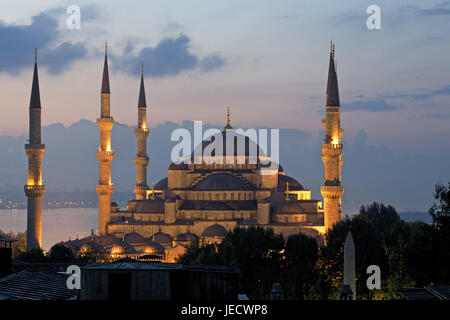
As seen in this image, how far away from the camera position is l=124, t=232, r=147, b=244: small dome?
54438 millimetres

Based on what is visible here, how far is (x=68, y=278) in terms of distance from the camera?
2064cm

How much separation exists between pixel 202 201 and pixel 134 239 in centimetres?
752

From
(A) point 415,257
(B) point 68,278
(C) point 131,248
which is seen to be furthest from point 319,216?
(B) point 68,278

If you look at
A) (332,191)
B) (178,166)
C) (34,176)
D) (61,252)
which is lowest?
(61,252)

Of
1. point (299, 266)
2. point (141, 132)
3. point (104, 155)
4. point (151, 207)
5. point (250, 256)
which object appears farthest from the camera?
point (141, 132)

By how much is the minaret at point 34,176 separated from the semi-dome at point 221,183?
40.5ft

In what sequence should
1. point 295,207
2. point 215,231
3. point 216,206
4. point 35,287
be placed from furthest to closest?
point 216,206 < point 295,207 < point 215,231 < point 35,287

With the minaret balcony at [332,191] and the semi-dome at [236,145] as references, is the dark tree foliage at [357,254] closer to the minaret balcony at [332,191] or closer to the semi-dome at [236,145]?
the minaret balcony at [332,191]

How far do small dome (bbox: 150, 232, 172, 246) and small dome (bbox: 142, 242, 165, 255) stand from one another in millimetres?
930

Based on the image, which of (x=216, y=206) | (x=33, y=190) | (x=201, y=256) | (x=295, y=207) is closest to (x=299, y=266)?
(x=201, y=256)

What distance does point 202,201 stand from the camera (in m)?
60.2

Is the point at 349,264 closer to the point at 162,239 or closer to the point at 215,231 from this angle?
the point at 215,231

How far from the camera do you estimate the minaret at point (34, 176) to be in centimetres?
5522

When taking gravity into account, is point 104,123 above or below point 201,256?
above
